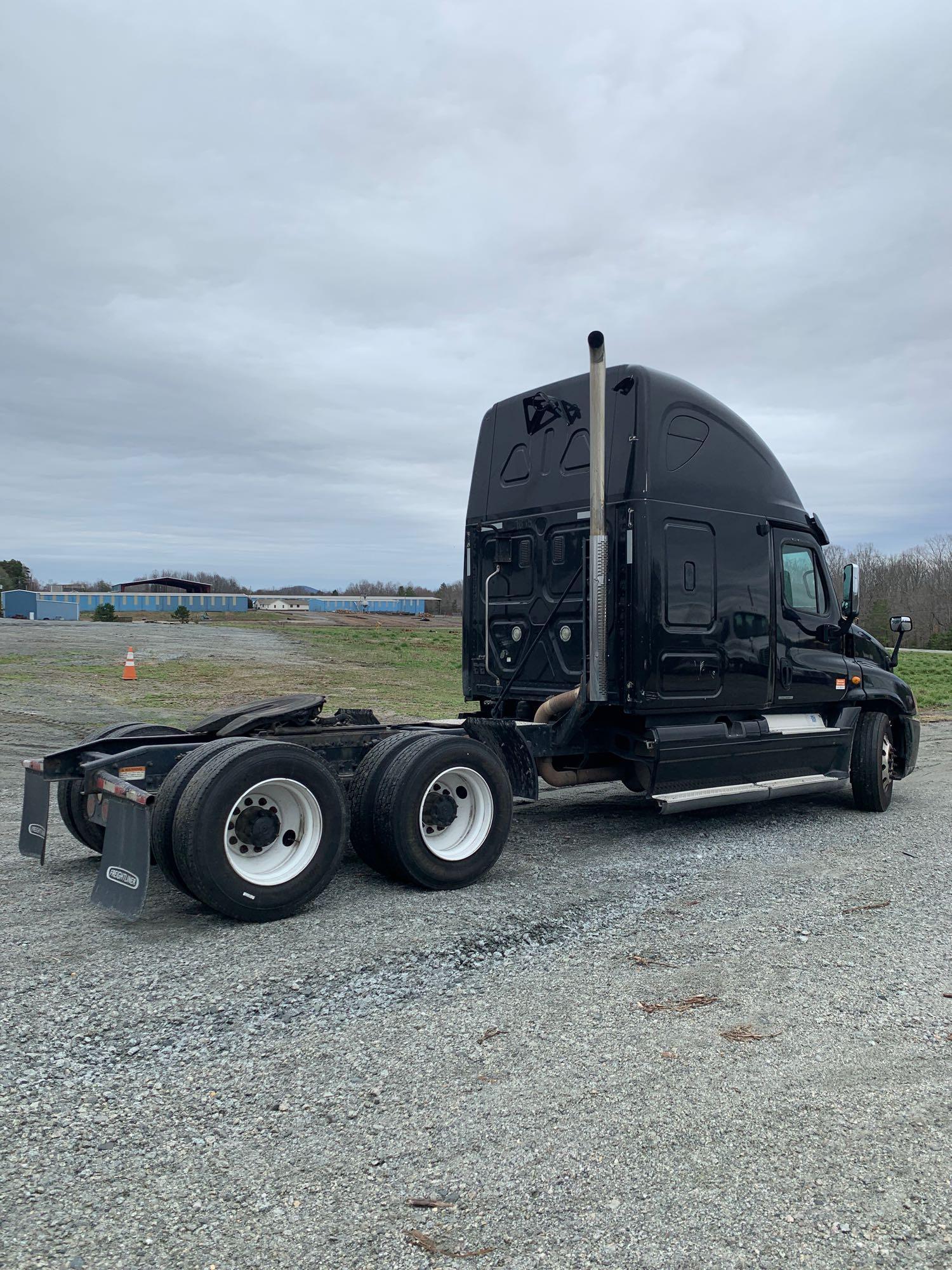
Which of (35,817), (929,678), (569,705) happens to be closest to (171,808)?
(35,817)

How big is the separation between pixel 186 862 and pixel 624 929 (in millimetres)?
2396

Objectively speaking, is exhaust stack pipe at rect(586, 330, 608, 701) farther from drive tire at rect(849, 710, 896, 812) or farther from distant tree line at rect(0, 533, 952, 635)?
distant tree line at rect(0, 533, 952, 635)

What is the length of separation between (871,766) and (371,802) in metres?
5.24

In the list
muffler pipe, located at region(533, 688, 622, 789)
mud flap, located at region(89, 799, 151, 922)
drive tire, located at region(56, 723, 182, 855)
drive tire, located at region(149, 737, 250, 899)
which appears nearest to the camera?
mud flap, located at region(89, 799, 151, 922)

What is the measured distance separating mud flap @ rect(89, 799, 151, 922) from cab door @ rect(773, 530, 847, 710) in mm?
5459

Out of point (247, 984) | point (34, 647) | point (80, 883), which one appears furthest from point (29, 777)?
point (34, 647)

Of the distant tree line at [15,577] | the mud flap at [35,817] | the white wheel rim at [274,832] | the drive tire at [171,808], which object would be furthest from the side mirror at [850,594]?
the distant tree line at [15,577]

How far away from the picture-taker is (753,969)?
4.55 metres

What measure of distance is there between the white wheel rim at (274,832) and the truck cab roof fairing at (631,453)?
11.3 ft

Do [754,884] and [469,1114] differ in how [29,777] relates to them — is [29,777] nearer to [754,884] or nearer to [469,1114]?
[469,1114]

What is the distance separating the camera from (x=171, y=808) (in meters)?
5.09

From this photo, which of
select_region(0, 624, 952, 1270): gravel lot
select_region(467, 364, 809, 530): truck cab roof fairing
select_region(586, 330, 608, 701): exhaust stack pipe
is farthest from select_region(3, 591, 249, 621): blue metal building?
select_region(0, 624, 952, 1270): gravel lot

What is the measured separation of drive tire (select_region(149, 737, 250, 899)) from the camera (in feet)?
16.5

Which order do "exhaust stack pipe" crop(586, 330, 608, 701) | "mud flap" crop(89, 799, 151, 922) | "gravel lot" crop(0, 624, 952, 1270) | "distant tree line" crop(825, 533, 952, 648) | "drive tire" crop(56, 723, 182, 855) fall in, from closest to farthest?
1. "gravel lot" crop(0, 624, 952, 1270)
2. "mud flap" crop(89, 799, 151, 922)
3. "drive tire" crop(56, 723, 182, 855)
4. "exhaust stack pipe" crop(586, 330, 608, 701)
5. "distant tree line" crop(825, 533, 952, 648)
